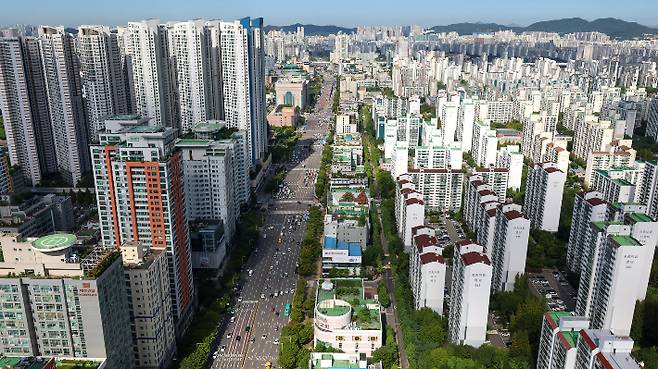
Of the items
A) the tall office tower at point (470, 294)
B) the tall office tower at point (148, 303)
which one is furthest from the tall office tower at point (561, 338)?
the tall office tower at point (148, 303)

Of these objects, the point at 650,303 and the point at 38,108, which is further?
the point at 38,108

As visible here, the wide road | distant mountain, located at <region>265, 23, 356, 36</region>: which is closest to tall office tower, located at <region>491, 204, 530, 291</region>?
the wide road

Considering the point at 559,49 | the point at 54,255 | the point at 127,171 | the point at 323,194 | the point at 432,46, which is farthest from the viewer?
the point at 432,46

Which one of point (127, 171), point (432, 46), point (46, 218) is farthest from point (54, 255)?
point (432, 46)

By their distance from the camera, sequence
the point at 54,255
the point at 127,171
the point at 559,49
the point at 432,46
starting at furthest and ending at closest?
the point at 432,46, the point at 559,49, the point at 127,171, the point at 54,255

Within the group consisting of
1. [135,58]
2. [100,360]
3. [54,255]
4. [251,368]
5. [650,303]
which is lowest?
[251,368]

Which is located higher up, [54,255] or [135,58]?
[135,58]

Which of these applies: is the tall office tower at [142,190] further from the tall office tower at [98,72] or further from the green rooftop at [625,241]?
the tall office tower at [98,72]

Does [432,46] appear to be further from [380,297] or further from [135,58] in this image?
[380,297]

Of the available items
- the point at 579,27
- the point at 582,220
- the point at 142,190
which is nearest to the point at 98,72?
the point at 142,190
